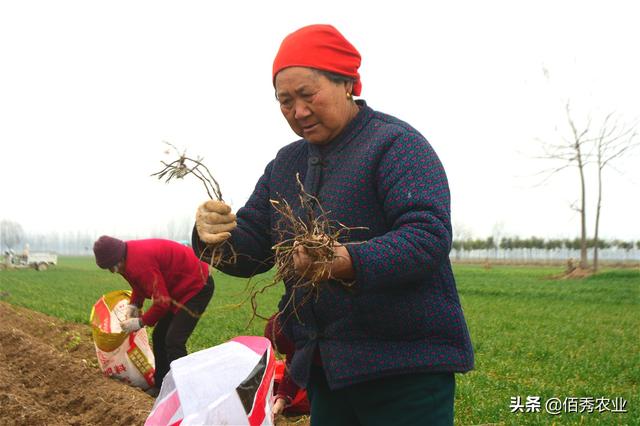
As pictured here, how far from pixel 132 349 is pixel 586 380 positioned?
13.2ft

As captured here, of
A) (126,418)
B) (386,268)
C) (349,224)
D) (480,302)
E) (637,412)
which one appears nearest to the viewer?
(386,268)

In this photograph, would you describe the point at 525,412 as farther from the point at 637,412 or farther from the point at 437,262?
the point at 437,262

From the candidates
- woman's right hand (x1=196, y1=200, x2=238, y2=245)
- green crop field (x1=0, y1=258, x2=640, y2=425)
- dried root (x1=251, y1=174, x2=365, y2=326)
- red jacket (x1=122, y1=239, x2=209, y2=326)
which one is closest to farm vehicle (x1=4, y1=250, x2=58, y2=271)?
green crop field (x1=0, y1=258, x2=640, y2=425)

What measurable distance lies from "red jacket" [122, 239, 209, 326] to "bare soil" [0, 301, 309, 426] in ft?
2.05

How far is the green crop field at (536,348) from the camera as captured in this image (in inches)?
178

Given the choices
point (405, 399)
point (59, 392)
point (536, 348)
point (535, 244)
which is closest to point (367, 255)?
point (405, 399)

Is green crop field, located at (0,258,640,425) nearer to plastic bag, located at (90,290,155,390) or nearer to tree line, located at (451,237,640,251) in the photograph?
plastic bag, located at (90,290,155,390)

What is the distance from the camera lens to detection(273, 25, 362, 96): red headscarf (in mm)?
1646

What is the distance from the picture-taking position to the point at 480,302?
14.9m

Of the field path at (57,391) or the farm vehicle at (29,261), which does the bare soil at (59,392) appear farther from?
the farm vehicle at (29,261)

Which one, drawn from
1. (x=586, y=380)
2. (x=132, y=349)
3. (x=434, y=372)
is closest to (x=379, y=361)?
(x=434, y=372)

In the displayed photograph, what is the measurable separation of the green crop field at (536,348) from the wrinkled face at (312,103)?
43 centimetres

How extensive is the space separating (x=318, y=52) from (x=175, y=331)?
3388mm

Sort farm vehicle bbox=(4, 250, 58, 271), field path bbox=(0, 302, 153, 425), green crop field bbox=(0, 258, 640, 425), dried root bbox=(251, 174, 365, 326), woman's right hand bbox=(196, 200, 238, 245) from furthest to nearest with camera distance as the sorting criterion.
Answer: farm vehicle bbox=(4, 250, 58, 271)
green crop field bbox=(0, 258, 640, 425)
field path bbox=(0, 302, 153, 425)
woman's right hand bbox=(196, 200, 238, 245)
dried root bbox=(251, 174, 365, 326)
